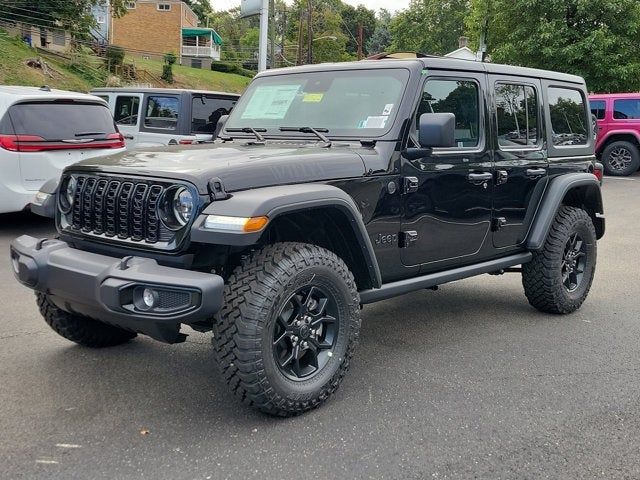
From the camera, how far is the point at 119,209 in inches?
134

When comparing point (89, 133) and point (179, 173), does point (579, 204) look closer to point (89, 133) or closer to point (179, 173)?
point (179, 173)

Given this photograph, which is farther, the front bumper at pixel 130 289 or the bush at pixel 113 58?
the bush at pixel 113 58

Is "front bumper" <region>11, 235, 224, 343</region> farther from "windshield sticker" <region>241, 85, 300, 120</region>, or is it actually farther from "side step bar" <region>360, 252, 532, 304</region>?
"windshield sticker" <region>241, 85, 300, 120</region>

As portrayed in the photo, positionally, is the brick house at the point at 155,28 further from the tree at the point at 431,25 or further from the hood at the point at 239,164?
the hood at the point at 239,164

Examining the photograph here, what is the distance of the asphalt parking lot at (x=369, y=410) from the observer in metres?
3.02

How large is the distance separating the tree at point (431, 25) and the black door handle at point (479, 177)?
56214 mm

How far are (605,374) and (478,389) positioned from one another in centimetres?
90

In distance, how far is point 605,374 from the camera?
419cm

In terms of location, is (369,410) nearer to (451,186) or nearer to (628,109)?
(451,186)

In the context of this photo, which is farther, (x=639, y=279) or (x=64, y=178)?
(x=639, y=279)

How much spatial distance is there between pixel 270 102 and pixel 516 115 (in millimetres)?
1837

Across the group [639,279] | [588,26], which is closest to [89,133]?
[639,279]

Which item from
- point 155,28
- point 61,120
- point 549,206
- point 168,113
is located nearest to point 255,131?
point 549,206

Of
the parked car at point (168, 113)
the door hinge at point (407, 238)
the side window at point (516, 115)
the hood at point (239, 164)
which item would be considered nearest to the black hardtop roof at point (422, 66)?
the side window at point (516, 115)
